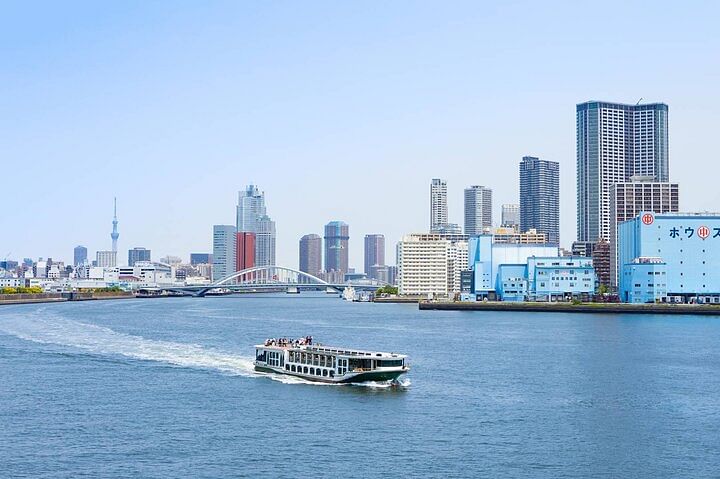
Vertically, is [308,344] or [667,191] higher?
[667,191]

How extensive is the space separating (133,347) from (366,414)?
23679 mm

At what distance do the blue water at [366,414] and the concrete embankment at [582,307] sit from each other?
43735 mm

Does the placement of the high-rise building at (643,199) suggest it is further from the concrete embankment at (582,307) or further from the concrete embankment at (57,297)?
the concrete embankment at (57,297)

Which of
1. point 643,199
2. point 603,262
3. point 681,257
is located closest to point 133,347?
point 681,257

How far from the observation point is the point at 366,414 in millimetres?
29906

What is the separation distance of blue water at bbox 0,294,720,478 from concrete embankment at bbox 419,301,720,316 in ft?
143

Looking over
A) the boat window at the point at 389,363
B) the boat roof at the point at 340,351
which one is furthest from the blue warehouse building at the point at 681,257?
the boat window at the point at 389,363

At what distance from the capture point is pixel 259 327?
7000cm

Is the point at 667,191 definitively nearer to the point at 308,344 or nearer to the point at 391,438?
the point at 308,344

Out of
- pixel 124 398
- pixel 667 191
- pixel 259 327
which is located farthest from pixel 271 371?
pixel 667 191

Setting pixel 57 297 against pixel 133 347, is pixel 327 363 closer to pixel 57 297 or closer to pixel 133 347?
pixel 133 347

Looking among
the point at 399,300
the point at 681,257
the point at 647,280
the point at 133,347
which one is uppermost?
the point at 681,257

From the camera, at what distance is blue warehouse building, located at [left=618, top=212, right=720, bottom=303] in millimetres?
101312

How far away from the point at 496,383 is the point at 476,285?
8728cm
